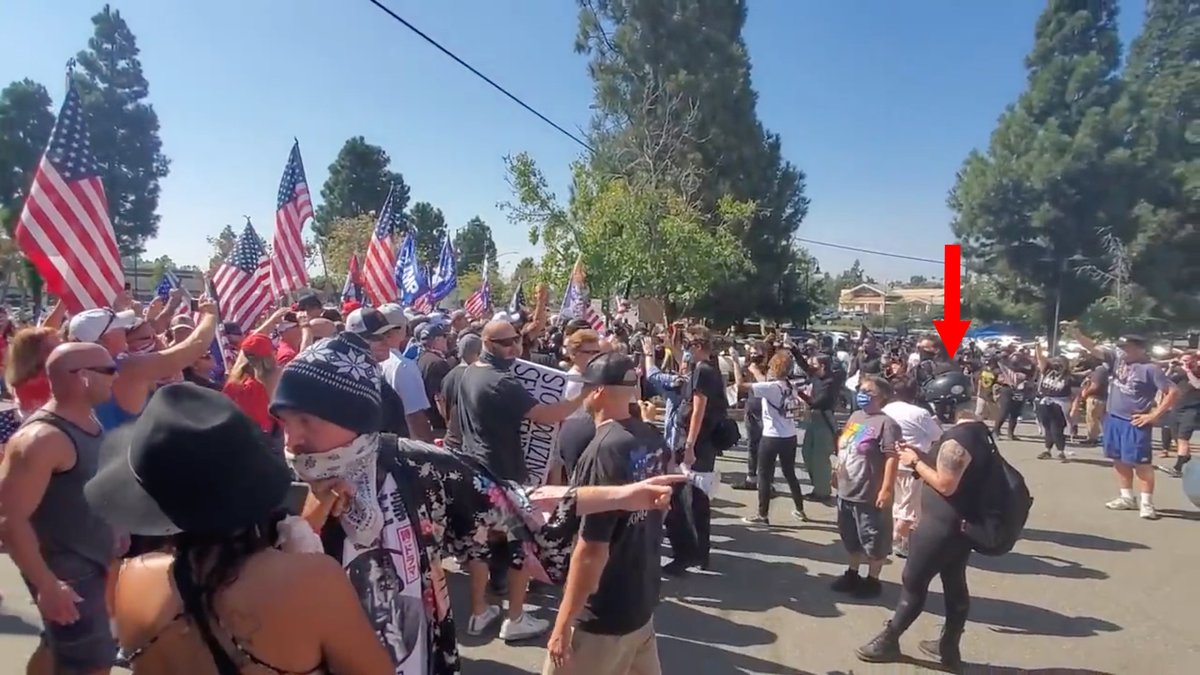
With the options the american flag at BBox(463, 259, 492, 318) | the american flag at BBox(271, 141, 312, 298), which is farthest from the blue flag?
the american flag at BBox(271, 141, 312, 298)

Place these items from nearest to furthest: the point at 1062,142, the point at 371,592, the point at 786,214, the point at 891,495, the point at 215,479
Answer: the point at 215,479 < the point at 371,592 < the point at 891,495 < the point at 1062,142 < the point at 786,214

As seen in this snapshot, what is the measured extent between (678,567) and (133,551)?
17.9 feet

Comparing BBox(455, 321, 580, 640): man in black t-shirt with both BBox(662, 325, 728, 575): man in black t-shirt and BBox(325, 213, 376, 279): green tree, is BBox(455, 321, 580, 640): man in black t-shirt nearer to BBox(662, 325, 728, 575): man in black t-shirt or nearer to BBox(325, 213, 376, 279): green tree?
BBox(662, 325, 728, 575): man in black t-shirt

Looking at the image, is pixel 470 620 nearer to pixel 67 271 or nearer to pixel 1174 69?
pixel 67 271

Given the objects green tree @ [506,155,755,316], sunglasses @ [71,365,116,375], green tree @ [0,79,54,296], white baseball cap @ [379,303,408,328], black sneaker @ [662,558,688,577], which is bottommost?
black sneaker @ [662,558,688,577]

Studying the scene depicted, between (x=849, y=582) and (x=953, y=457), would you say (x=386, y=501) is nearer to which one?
(x=953, y=457)

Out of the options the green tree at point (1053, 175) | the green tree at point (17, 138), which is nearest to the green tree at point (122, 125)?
the green tree at point (17, 138)

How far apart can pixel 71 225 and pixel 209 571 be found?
16.5 feet

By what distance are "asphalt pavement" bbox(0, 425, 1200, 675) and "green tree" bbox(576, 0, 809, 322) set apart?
28018mm

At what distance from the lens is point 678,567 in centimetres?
655

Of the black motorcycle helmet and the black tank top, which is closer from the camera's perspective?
the black tank top

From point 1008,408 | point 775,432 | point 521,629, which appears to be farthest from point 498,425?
point 1008,408

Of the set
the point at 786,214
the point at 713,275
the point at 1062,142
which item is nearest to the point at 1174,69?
the point at 1062,142

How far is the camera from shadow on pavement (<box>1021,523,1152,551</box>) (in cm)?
773
